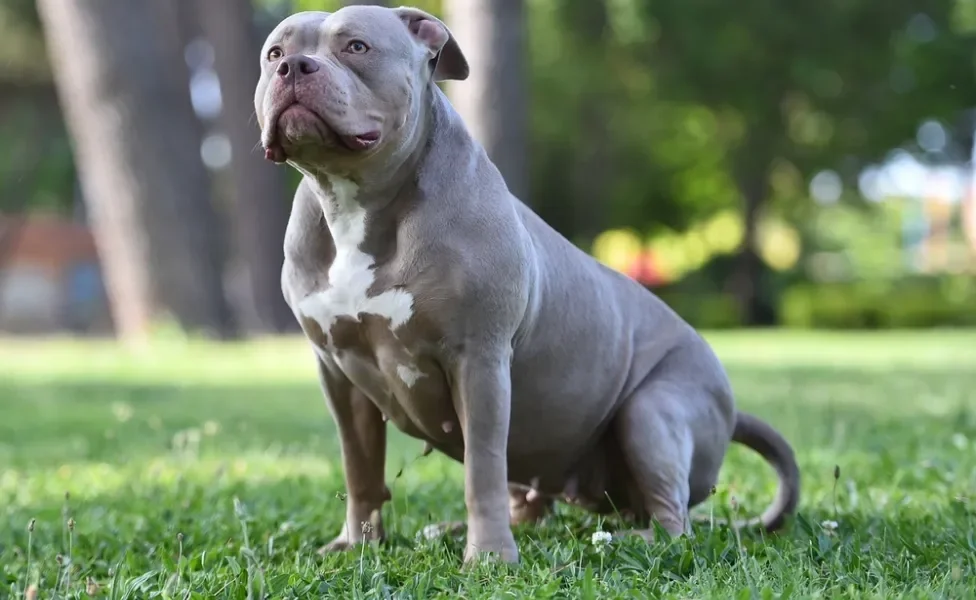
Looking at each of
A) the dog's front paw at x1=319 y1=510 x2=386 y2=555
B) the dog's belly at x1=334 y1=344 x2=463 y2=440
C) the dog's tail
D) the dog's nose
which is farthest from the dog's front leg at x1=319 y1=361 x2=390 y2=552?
the dog's tail

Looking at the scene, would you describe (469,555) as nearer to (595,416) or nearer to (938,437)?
(595,416)

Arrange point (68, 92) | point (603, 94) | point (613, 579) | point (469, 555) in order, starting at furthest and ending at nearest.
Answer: point (603, 94) → point (68, 92) → point (469, 555) → point (613, 579)

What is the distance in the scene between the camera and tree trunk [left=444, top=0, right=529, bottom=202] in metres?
8.67

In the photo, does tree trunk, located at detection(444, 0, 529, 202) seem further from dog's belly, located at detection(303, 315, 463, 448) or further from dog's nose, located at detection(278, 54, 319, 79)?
dog's nose, located at detection(278, 54, 319, 79)

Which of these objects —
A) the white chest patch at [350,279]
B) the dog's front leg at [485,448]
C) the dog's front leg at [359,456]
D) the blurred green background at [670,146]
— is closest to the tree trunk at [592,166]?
the blurred green background at [670,146]

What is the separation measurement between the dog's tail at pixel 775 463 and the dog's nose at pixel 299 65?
189 cm

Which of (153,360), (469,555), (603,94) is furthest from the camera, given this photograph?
(603,94)

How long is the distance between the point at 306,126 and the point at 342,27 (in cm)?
30

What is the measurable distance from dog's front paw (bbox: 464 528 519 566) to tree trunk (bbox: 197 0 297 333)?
12735 mm

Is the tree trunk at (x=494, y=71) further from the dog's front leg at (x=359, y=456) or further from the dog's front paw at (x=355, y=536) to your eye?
the dog's front paw at (x=355, y=536)

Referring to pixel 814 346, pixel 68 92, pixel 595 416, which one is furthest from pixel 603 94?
pixel 595 416

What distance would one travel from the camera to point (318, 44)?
9.03 ft

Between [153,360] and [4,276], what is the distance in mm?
26576

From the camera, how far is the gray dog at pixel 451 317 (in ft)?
8.98
